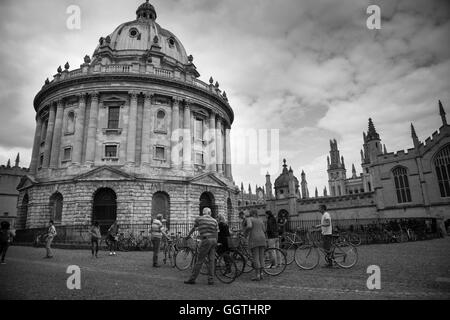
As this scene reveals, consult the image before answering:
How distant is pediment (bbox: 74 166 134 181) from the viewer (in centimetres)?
2483

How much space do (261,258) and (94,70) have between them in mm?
27478

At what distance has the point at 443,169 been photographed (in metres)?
31.9

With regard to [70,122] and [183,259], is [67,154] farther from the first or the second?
[183,259]

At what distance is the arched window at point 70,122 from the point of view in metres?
28.3

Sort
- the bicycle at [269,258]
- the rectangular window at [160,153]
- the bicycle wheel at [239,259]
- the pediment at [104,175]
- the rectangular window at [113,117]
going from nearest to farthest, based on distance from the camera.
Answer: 1. the bicycle wheel at [239,259]
2. the bicycle at [269,258]
3. the pediment at [104,175]
4. the rectangular window at [160,153]
5. the rectangular window at [113,117]

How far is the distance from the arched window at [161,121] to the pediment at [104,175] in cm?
603

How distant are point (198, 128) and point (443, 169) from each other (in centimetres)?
2881

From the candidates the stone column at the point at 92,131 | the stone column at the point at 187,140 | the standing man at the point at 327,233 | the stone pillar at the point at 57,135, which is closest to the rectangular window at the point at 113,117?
the stone column at the point at 92,131

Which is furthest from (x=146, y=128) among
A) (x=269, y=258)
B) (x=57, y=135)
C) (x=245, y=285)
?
(x=245, y=285)

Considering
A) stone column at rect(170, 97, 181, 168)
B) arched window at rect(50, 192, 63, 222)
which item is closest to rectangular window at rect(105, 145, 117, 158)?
stone column at rect(170, 97, 181, 168)

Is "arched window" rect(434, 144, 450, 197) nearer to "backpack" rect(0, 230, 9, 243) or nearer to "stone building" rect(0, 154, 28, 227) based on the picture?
"backpack" rect(0, 230, 9, 243)

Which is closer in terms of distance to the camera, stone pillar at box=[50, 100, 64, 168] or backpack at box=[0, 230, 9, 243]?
backpack at box=[0, 230, 9, 243]

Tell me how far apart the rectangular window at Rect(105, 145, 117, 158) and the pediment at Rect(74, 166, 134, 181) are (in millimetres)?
2173

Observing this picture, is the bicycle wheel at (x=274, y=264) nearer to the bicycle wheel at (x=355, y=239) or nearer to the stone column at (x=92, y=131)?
the bicycle wheel at (x=355, y=239)
